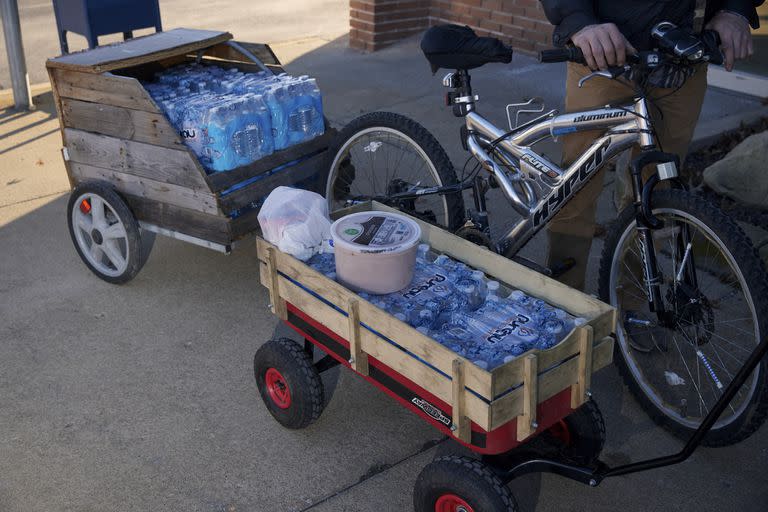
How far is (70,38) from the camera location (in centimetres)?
1091

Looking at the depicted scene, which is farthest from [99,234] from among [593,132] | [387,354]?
[593,132]

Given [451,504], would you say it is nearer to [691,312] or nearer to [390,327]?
[390,327]

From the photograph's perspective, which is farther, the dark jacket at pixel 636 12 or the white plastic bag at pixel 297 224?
the dark jacket at pixel 636 12

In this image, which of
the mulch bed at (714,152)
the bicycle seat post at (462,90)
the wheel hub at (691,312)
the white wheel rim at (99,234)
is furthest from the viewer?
the mulch bed at (714,152)

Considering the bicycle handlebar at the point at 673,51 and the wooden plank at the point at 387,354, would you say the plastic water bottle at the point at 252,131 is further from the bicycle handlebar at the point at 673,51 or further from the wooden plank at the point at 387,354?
the bicycle handlebar at the point at 673,51

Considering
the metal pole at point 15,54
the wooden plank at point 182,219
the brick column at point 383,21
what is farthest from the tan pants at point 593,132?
the brick column at point 383,21

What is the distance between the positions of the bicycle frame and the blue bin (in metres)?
3.95

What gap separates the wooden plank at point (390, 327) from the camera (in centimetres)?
262

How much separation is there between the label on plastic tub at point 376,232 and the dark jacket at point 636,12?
106 centimetres

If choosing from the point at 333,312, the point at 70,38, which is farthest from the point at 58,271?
the point at 70,38

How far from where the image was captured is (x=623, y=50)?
10.8 feet

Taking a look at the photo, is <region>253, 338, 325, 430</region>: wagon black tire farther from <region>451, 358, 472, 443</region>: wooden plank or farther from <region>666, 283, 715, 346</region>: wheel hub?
<region>666, 283, 715, 346</region>: wheel hub

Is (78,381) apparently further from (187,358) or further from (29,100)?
(29,100)

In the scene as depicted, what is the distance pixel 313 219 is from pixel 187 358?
3.79 feet
